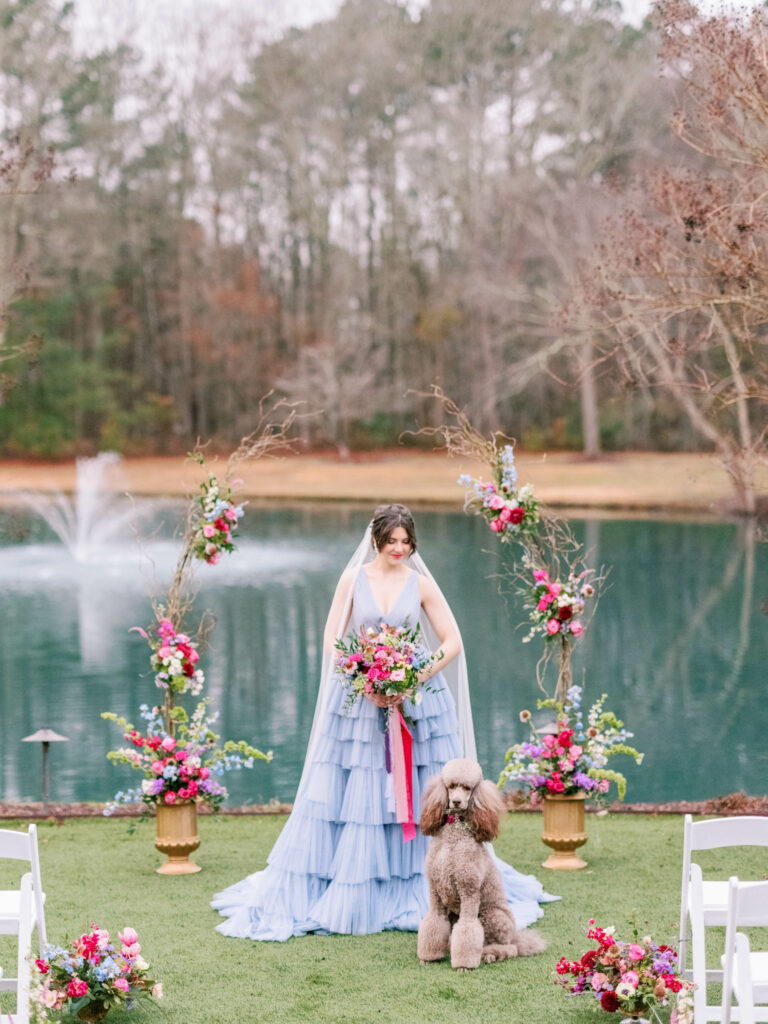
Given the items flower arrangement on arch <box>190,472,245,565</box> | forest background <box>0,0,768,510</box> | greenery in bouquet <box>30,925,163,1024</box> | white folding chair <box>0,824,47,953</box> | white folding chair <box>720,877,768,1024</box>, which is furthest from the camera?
forest background <box>0,0,768,510</box>

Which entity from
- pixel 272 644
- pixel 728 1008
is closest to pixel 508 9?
pixel 272 644

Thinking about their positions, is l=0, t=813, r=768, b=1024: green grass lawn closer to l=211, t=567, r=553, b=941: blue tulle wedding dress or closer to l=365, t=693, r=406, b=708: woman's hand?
l=211, t=567, r=553, b=941: blue tulle wedding dress

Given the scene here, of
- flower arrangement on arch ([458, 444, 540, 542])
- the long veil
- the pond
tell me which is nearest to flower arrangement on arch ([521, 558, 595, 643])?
flower arrangement on arch ([458, 444, 540, 542])

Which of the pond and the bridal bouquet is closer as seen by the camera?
the bridal bouquet

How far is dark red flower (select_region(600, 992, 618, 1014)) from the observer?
4398mm

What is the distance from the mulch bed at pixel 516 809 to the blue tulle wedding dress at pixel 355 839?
8.52 feet

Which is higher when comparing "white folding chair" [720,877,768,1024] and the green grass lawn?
"white folding chair" [720,877,768,1024]

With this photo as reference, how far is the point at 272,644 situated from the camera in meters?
19.0

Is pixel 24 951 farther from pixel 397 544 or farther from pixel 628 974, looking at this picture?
pixel 397 544

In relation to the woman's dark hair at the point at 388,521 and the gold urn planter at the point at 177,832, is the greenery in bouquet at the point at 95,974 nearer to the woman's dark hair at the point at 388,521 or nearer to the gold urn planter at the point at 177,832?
the woman's dark hair at the point at 388,521

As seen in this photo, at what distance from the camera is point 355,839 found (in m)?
5.77

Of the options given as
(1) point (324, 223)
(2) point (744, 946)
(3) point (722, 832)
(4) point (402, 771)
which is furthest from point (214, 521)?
(1) point (324, 223)

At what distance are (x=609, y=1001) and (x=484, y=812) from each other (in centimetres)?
85

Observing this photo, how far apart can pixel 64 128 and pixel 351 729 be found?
29.4 meters
